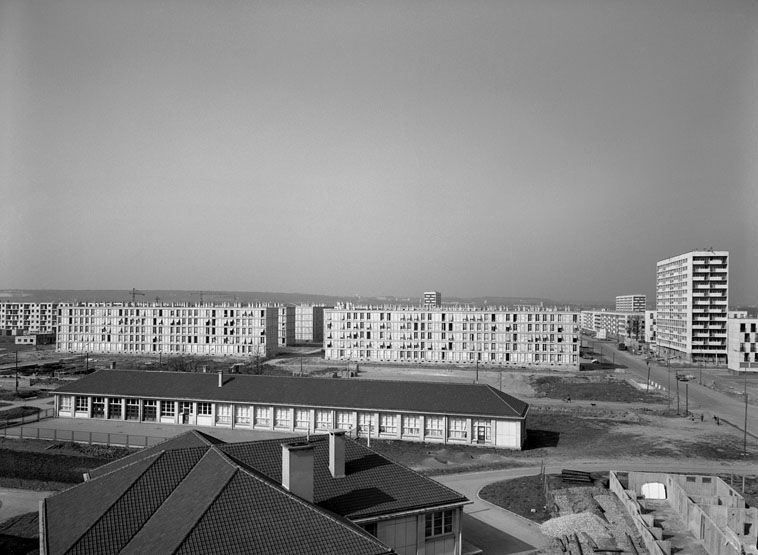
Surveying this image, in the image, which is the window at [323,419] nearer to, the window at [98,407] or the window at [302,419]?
the window at [302,419]

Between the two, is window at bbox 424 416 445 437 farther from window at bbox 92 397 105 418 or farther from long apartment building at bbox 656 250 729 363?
long apartment building at bbox 656 250 729 363

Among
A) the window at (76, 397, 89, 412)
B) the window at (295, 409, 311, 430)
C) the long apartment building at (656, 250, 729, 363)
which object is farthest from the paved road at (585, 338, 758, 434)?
the window at (76, 397, 89, 412)

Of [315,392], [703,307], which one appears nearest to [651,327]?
[703,307]

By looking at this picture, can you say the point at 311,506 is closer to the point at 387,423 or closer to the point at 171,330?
the point at 387,423

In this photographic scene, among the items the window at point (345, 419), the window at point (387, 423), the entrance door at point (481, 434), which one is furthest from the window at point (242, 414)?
the entrance door at point (481, 434)

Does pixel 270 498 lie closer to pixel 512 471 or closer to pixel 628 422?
pixel 512 471

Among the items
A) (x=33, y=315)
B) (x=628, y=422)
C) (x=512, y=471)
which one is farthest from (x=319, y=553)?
(x=33, y=315)

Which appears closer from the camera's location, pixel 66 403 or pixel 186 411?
pixel 186 411
